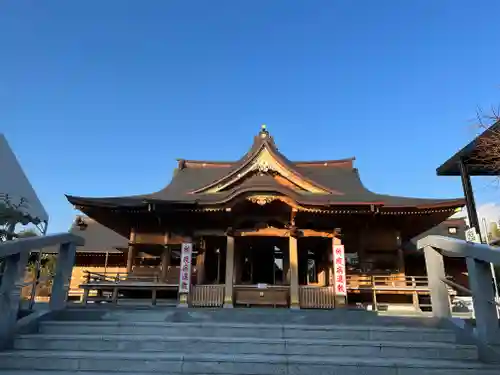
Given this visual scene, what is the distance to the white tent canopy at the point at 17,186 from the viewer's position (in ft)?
22.5

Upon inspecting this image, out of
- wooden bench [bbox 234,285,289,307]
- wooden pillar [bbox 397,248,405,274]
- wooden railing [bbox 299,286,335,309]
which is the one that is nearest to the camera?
wooden railing [bbox 299,286,335,309]

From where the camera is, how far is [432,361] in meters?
4.14

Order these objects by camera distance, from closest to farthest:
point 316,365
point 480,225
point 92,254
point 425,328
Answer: point 316,365 → point 425,328 → point 480,225 → point 92,254

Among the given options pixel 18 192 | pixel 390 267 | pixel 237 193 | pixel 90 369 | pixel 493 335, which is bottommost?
pixel 90 369

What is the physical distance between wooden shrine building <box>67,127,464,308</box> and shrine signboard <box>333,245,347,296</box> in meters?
0.15

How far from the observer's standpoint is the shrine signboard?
399 inches

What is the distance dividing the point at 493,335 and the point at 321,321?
335 cm

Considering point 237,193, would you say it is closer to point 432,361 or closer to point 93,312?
point 93,312

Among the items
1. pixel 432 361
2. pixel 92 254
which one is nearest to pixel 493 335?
pixel 432 361

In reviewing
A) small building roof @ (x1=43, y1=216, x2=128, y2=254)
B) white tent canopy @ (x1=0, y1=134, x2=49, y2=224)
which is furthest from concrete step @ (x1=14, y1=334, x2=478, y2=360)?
small building roof @ (x1=43, y1=216, x2=128, y2=254)

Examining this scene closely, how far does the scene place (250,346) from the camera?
4.52 metres

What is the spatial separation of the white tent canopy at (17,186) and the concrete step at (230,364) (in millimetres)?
3563

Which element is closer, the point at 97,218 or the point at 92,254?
the point at 97,218

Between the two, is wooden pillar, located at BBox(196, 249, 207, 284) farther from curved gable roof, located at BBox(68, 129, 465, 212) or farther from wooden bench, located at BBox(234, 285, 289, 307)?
wooden bench, located at BBox(234, 285, 289, 307)
